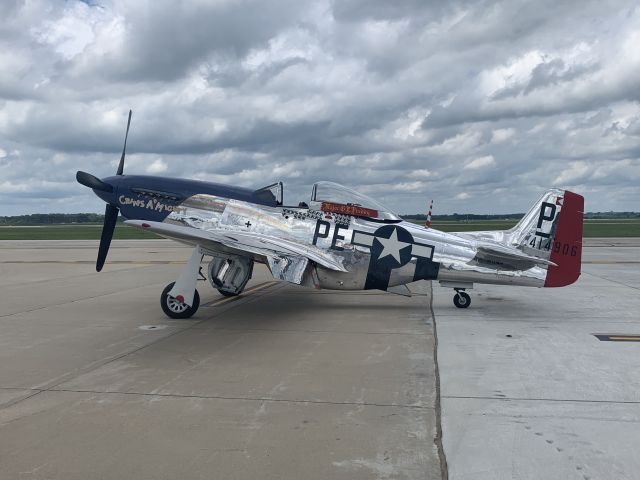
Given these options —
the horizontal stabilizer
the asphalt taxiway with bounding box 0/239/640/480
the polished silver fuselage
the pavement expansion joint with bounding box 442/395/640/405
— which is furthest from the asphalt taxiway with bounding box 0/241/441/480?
the horizontal stabilizer

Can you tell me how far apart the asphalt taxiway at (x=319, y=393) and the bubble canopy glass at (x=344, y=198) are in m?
2.06

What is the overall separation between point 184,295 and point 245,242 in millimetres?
1474

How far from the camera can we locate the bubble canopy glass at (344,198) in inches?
402

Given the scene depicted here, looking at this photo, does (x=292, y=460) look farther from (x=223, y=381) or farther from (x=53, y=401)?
(x=53, y=401)

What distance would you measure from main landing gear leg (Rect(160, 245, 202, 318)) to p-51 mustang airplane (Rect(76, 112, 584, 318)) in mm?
21

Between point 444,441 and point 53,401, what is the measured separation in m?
3.80

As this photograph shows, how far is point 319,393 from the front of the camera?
5258mm

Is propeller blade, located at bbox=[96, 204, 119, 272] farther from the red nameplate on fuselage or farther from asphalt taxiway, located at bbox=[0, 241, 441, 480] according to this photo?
the red nameplate on fuselage

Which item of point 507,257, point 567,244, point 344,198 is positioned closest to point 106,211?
point 344,198

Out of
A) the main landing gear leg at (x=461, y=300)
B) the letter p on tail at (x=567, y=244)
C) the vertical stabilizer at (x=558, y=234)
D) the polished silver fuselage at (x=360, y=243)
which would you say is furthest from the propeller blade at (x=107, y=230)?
the letter p on tail at (x=567, y=244)

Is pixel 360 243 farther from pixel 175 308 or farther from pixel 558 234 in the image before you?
pixel 558 234

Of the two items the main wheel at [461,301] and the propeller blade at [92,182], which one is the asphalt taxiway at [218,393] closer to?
the main wheel at [461,301]

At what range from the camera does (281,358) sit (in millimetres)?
6668

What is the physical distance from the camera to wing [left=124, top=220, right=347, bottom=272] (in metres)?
8.55
